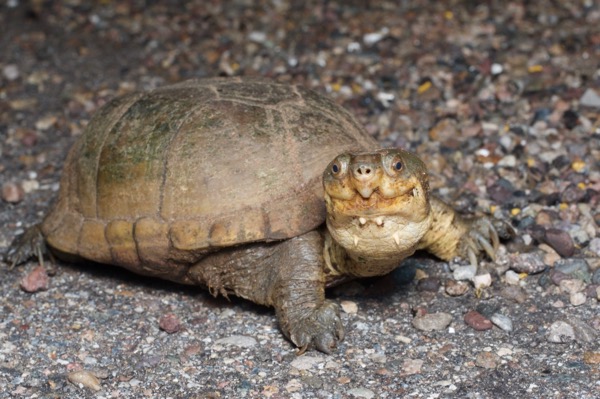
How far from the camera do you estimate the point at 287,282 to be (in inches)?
155

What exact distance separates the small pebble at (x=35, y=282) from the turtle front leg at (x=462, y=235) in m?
1.90

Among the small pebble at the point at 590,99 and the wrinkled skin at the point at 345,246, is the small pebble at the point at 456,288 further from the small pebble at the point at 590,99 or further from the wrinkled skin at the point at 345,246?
the small pebble at the point at 590,99

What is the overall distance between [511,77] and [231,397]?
11.6 ft

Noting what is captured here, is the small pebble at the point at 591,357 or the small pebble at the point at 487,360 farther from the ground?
the small pebble at the point at 591,357

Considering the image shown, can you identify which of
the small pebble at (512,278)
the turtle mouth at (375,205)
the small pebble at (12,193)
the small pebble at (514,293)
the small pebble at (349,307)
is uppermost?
the turtle mouth at (375,205)

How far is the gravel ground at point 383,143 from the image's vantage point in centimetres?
373

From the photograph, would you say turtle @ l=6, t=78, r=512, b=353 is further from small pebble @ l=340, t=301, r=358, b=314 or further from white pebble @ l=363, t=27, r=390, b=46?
white pebble @ l=363, t=27, r=390, b=46

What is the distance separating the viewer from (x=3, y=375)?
3783mm

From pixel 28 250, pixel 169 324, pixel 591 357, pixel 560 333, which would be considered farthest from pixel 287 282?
pixel 28 250

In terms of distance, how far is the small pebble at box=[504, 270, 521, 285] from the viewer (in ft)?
14.2

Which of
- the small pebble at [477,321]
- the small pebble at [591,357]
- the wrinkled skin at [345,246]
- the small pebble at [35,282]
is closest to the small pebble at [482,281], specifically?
the wrinkled skin at [345,246]

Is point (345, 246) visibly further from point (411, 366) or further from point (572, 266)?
point (572, 266)

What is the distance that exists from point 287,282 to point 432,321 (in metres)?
0.68

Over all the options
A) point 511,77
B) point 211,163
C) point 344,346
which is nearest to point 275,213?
point 211,163
